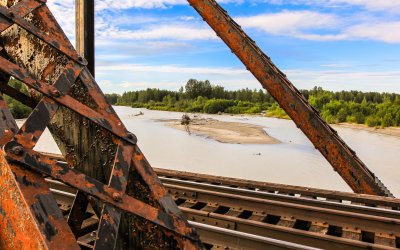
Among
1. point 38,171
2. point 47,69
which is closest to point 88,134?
point 38,171

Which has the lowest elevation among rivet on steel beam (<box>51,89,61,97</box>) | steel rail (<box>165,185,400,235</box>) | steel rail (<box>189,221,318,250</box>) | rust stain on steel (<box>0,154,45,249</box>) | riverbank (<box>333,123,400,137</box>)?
steel rail (<box>189,221,318,250</box>)

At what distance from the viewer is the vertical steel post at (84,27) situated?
6457mm

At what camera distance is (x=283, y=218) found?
4.53m

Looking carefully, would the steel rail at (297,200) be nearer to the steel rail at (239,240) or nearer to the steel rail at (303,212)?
the steel rail at (303,212)

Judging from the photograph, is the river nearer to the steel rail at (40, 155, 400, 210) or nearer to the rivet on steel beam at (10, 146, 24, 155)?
the steel rail at (40, 155, 400, 210)

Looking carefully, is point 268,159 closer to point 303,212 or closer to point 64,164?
point 303,212

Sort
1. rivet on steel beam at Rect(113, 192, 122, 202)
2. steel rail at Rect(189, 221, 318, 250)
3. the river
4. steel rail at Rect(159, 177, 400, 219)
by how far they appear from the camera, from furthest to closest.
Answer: the river, steel rail at Rect(159, 177, 400, 219), steel rail at Rect(189, 221, 318, 250), rivet on steel beam at Rect(113, 192, 122, 202)

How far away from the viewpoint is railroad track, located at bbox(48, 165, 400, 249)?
3743mm

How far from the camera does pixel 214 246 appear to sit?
12.6 ft

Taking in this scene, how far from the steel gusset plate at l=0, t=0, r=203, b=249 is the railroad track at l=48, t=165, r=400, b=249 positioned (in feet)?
5.34

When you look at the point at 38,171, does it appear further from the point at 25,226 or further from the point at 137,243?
the point at 137,243

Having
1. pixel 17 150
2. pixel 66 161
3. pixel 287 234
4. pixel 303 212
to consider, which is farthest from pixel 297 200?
pixel 17 150

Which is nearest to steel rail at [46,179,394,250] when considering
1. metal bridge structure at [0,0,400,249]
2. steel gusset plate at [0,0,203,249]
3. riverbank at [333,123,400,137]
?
metal bridge structure at [0,0,400,249]

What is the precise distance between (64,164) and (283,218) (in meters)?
3.78
